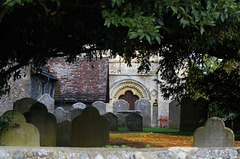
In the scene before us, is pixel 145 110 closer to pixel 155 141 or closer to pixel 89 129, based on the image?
pixel 155 141

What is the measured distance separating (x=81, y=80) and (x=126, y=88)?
11.9 m

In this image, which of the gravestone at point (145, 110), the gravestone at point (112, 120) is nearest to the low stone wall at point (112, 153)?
the gravestone at point (112, 120)

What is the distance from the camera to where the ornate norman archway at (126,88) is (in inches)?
1275

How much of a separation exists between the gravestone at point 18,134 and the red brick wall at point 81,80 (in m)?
14.4

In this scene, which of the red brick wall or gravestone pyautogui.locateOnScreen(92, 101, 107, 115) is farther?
the red brick wall

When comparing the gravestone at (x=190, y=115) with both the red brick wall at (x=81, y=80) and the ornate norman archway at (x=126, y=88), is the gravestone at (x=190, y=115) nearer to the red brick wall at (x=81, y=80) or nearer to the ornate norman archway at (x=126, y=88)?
the red brick wall at (x=81, y=80)

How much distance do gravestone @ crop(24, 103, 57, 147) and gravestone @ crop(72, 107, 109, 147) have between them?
747 millimetres

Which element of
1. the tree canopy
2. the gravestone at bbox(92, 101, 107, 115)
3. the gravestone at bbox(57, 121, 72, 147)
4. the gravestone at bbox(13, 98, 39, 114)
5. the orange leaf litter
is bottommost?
the orange leaf litter

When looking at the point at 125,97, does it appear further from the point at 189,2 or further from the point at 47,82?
the point at 189,2

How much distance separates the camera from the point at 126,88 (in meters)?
32.8

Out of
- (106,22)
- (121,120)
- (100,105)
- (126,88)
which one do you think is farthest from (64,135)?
(126,88)

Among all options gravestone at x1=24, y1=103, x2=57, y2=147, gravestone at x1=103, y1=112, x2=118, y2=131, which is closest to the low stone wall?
gravestone at x1=24, y1=103, x2=57, y2=147

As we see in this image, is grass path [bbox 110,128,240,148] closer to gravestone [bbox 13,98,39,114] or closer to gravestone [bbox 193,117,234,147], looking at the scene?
gravestone [bbox 193,117,234,147]

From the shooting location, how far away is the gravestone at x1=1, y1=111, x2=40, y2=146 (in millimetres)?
5491
